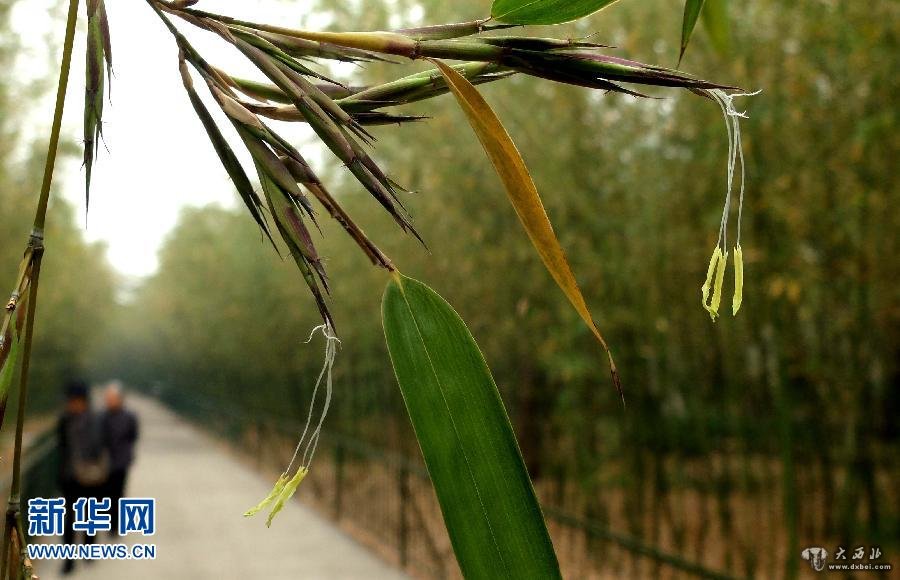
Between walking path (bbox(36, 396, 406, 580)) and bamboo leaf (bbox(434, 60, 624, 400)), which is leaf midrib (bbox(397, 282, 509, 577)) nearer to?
bamboo leaf (bbox(434, 60, 624, 400))

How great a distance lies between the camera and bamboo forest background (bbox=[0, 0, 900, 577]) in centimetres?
420

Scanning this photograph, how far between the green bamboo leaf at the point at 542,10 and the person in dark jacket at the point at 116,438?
6.67 metres

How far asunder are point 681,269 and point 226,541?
476 centimetres

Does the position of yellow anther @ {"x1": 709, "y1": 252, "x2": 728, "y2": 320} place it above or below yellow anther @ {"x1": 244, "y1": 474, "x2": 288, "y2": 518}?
above

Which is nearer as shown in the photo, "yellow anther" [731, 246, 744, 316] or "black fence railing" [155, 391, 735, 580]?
"yellow anther" [731, 246, 744, 316]

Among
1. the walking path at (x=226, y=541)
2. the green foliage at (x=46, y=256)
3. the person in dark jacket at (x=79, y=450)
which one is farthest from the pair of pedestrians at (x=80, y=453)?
the green foliage at (x=46, y=256)

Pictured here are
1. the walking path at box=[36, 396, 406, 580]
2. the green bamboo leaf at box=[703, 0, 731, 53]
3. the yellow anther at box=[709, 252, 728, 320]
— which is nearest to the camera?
the yellow anther at box=[709, 252, 728, 320]

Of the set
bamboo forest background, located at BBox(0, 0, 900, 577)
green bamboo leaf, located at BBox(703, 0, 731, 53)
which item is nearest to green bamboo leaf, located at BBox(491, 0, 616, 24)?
green bamboo leaf, located at BBox(703, 0, 731, 53)

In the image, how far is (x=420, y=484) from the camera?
713cm

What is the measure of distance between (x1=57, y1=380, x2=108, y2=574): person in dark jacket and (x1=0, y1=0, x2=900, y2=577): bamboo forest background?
2.46 meters

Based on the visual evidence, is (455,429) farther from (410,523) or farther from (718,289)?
(410,523)

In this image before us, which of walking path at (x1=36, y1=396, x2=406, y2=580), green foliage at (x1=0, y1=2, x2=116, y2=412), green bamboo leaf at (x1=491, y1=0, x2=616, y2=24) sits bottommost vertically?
walking path at (x1=36, y1=396, x2=406, y2=580)

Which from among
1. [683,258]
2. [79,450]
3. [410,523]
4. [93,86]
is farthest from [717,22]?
[410,523]

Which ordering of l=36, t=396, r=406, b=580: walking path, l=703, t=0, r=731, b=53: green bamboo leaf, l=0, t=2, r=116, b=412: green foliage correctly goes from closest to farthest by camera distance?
1. l=703, t=0, r=731, b=53: green bamboo leaf
2. l=36, t=396, r=406, b=580: walking path
3. l=0, t=2, r=116, b=412: green foliage
